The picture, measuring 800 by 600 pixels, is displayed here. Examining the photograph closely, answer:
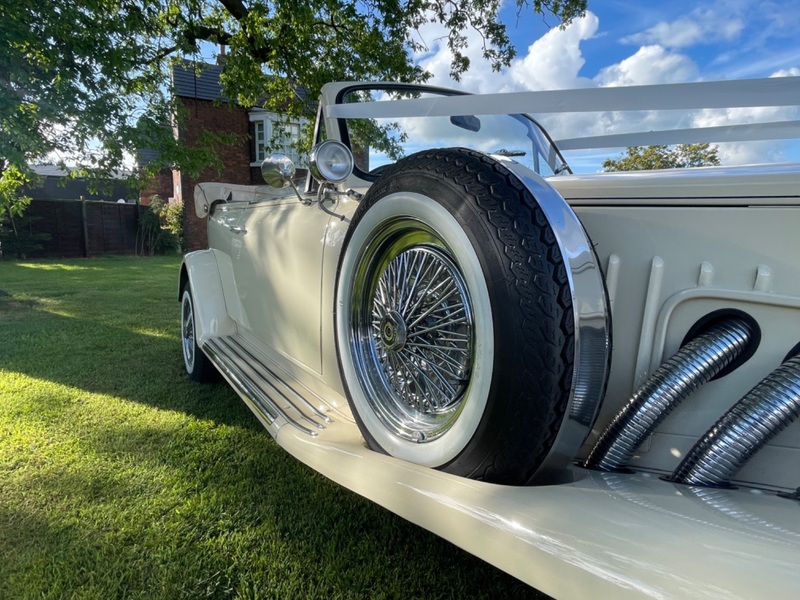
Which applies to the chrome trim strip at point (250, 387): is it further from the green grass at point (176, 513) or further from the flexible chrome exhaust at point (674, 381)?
the flexible chrome exhaust at point (674, 381)

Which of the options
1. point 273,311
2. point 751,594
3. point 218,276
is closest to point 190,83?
point 218,276

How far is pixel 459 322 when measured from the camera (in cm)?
156

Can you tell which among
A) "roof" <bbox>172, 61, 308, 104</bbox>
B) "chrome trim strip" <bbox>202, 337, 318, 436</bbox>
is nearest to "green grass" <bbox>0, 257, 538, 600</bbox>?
"chrome trim strip" <bbox>202, 337, 318, 436</bbox>

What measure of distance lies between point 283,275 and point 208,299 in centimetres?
123

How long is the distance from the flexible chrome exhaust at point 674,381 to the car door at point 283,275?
1418mm

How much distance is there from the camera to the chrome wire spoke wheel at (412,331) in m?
1.58

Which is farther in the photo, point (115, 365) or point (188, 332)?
point (115, 365)

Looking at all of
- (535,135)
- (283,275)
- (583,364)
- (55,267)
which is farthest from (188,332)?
(55,267)

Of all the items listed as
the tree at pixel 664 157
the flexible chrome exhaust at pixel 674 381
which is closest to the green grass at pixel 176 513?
the flexible chrome exhaust at pixel 674 381

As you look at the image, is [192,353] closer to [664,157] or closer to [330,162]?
[330,162]

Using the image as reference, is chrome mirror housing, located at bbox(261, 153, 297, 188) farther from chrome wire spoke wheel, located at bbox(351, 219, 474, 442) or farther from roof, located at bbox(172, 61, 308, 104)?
roof, located at bbox(172, 61, 308, 104)

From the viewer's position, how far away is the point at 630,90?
1461 mm

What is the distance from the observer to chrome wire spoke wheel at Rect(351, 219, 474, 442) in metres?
1.58

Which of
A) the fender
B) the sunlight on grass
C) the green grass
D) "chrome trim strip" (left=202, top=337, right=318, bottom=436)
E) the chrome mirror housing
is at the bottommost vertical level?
the sunlight on grass
